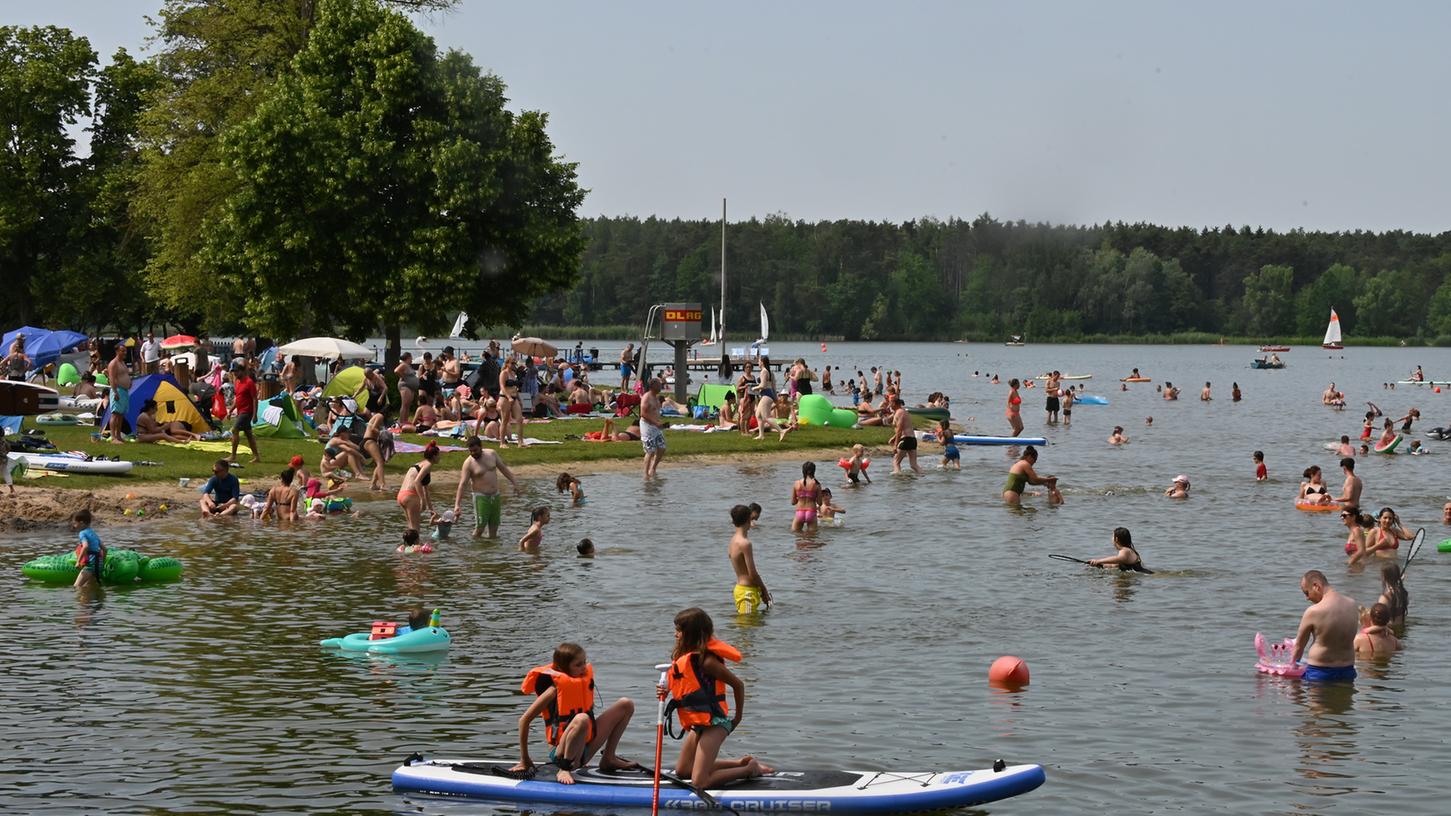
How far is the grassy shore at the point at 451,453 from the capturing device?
29172 millimetres

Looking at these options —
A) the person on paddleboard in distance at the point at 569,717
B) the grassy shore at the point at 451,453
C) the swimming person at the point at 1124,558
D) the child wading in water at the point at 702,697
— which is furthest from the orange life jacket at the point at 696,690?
the grassy shore at the point at 451,453

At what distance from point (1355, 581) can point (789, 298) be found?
165514mm

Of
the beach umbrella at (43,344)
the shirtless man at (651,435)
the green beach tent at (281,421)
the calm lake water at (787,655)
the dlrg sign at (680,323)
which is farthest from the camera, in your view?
the dlrg sign at (680,323)

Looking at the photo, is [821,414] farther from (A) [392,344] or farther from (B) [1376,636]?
(B) [1376,636]

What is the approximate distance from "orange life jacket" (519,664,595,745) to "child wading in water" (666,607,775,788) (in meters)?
0.75

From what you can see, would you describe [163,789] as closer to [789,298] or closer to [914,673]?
[914,673]

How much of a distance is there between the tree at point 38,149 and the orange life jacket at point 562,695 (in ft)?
180

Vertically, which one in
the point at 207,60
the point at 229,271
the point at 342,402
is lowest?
the point at 342,402

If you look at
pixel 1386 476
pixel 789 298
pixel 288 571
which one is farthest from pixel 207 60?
pixel 789 298

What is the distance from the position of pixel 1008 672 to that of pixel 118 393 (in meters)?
22.6

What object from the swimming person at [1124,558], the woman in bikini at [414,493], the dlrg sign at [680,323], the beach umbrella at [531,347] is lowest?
the swimming person at [1124,558]

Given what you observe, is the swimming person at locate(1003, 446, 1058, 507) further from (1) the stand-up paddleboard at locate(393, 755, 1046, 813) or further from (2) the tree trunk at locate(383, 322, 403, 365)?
(2) the tree trunk at locate(383, 322, 403, 365)

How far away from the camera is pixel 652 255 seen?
19238 centimetres

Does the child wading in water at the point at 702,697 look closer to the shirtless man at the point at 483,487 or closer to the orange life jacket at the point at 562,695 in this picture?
the orange life jacket at the point at 562,695
